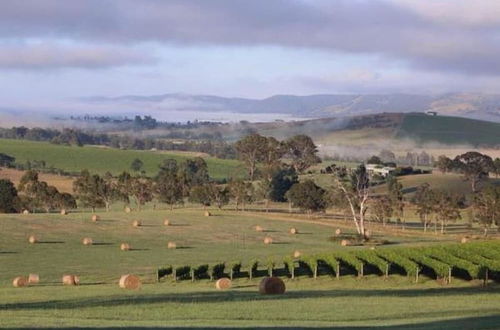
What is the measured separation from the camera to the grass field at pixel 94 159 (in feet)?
530

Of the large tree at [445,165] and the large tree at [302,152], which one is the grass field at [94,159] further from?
the large tree at [445,165]

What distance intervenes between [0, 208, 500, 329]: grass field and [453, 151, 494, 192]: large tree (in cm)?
5602

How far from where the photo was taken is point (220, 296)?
34.8 metres

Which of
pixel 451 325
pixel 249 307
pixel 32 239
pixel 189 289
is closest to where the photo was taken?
pixel 451 325

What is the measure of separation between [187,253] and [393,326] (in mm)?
36577

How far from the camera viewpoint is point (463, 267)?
4478 cm

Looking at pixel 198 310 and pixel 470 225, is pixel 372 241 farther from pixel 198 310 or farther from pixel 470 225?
pixel 198 310

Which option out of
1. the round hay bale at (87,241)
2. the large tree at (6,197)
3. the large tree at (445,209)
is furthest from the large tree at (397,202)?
the large tree at (6,197)

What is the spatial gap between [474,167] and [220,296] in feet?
344

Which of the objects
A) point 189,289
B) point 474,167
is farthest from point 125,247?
point 474,167

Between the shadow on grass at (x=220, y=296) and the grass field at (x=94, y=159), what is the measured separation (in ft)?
375

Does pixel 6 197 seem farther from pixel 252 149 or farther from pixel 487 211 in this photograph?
pixel 487 211

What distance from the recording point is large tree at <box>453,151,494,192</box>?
132375 mm

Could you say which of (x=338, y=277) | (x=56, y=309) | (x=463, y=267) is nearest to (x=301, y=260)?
(x=338, y=277)
